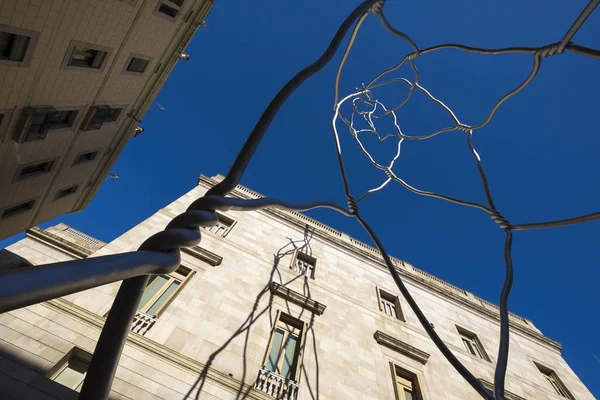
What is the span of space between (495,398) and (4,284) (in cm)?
220

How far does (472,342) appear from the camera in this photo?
602 inches

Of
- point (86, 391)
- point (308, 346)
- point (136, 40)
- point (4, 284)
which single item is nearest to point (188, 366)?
point (308, 346)

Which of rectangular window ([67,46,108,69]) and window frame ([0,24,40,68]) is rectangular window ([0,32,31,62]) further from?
rectangular window ([67,46,108,69])

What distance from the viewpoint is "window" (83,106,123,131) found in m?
12.9

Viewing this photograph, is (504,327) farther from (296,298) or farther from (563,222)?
(296,298)

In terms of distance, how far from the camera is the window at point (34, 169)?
11.7 m

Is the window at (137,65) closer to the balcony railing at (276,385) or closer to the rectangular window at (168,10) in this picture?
the rectangular window at (168,10)

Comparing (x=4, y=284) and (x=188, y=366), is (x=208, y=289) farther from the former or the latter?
(x=4, y=284)

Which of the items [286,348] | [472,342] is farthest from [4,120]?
[472,342]

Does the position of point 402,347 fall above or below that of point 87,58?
below

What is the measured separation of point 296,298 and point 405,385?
5.22m

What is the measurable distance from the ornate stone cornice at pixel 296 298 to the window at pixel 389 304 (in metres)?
3.91

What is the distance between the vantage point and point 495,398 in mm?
1609

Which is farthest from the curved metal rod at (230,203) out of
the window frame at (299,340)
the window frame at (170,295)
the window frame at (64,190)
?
the window frame at (64,190)
